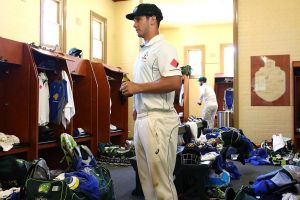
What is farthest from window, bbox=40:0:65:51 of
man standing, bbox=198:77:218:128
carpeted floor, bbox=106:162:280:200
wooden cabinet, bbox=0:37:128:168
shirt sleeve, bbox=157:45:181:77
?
shirt sleeve, bbox=157:45:181:77

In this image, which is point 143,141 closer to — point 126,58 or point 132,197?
point 132,197

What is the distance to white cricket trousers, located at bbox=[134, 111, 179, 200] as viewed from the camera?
1813mm

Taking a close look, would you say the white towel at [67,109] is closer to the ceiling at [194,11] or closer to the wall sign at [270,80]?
the wall sign at [270,80]

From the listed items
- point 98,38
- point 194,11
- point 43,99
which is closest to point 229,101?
point 194,11

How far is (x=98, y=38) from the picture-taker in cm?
787

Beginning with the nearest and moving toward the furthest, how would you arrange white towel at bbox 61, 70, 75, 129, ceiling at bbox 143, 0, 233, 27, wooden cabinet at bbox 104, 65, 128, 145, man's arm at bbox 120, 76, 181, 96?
1. man's arm at bbox 120, 76, 181, 96
2. white towel at bbox 61, 70, 75, 129
3. wooden cabinet at bbox 104, 65, 128, 145
4. ceiling at bbox 143, 0, 233, 27

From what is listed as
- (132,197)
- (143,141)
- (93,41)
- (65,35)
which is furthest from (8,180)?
(93,41)

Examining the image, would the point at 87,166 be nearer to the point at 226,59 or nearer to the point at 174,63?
the point at 174,63

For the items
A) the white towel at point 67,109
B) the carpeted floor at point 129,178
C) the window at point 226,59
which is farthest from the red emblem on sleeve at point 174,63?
the window at point 226,59

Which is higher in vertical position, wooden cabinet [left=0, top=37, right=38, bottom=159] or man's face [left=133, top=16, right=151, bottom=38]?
man's face [left=133, top=16, right=151, bottom=38]

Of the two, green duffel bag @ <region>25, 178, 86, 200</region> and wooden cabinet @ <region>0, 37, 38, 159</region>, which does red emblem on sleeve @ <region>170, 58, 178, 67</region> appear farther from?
wooden cabinet @ <region>0, 37, 38, 159</region>

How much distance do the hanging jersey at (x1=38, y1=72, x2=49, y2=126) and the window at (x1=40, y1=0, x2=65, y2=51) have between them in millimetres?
1753

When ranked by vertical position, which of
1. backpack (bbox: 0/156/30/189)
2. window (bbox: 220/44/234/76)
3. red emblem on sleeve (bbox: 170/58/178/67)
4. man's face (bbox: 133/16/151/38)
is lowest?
backpack (bbox: 0/156/30/189)

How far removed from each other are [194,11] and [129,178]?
21.1 feet
